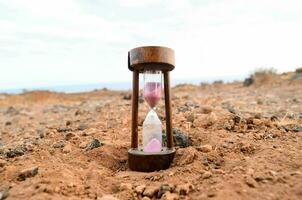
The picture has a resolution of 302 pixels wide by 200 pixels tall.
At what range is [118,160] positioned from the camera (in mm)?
4027

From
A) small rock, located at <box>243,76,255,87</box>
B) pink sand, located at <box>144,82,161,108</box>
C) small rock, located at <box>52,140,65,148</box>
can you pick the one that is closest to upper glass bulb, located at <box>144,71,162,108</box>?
pink sand, located at <box>144,82,161,108</box>

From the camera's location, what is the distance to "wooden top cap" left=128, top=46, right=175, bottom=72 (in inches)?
139

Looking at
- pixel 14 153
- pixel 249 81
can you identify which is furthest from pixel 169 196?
pixel 249 81

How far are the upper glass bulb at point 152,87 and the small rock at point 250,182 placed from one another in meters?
1.08

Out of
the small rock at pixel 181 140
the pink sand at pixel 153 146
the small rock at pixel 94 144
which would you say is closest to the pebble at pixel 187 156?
the pink sand at pixel 153 146

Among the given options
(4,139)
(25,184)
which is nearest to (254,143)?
(25,184)

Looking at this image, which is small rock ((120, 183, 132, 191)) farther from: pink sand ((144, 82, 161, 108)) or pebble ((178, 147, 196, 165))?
pink sand ((144, 82, 161, 108))

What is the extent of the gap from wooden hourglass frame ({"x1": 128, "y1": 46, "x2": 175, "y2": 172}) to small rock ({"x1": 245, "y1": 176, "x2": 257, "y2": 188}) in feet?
3.14

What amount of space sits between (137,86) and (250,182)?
1389 millimetres

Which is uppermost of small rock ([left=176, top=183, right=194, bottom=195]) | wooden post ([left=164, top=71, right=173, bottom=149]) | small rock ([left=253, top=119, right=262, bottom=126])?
wooden post ([left=164, top=71, right=173, bottom=149])

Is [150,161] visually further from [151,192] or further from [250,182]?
[250,182]

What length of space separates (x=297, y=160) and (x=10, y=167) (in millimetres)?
2246

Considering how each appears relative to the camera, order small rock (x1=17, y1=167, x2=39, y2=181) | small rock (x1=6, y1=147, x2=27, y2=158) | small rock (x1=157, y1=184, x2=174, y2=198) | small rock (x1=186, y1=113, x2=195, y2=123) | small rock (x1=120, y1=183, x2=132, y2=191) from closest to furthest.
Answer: small rock (x1=157, y1=184, x2=174, y2=198) < small rock (x1=120, y1=183, x2=132, y2=191) < small rock (x1=17, y1=167, x2=39, y2=181) < small rock (x1=6, y1=147, x2=27, y2=158) < small rock (x1=186, y1=113, x2=195, y2=123)

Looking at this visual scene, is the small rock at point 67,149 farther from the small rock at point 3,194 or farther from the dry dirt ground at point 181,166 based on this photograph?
the small rock at point 3,194
